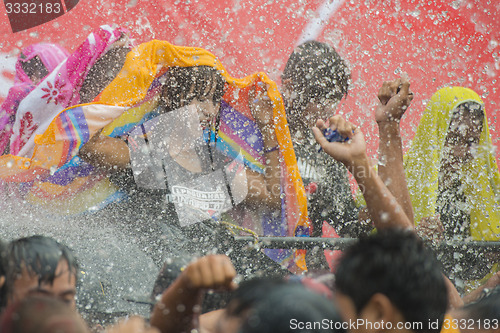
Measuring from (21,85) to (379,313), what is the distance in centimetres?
216

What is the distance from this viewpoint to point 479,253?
2.50 meters

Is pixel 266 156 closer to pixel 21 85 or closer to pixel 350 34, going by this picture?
pixel 21 85

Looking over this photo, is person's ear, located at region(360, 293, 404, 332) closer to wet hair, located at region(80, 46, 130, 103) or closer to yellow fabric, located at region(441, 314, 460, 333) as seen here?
yellow fabric, located at region(441, 314, 460, 333)

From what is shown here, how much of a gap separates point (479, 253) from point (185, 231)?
1.29 m

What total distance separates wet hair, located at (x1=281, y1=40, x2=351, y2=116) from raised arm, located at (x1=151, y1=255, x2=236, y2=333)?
5.19ft

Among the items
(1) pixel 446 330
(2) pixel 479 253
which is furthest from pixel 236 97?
(1) pixel 446 330

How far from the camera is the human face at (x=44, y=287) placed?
48.5 inches

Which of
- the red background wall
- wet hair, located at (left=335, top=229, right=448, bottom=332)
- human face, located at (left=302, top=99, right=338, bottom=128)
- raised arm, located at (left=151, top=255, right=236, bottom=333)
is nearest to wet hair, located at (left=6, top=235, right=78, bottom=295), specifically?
raised arm, located at (left=151, top=255, right=236, bottom=333)

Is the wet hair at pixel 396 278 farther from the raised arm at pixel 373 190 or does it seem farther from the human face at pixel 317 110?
the human face at pixel 317 110

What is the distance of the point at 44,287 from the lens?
1.25m

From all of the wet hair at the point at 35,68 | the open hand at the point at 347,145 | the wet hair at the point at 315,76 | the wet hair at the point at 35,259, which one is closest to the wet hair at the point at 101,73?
the wet hair at the point at 35,68

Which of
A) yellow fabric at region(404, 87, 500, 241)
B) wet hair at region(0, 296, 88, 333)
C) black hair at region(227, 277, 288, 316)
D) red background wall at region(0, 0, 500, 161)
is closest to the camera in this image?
wet hair at region(0, 296, 88, 333)

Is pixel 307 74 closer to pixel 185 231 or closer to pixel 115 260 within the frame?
pixel 185 231

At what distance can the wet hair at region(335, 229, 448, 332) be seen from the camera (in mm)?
1161
